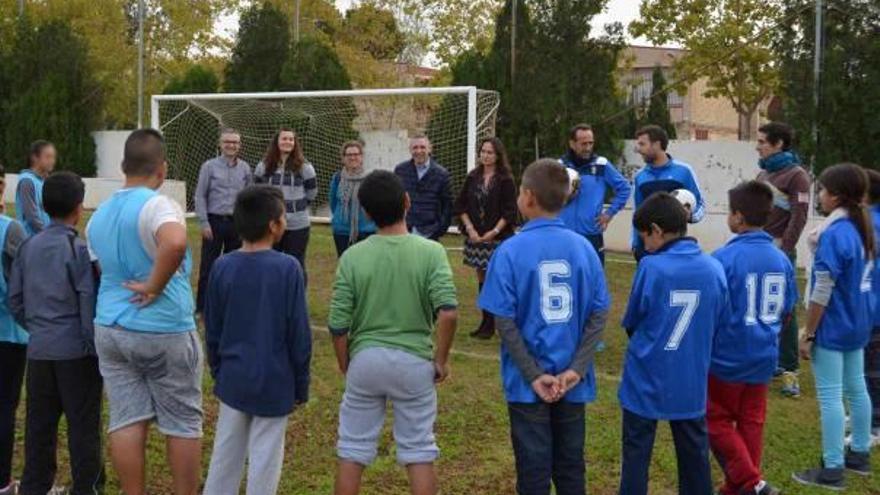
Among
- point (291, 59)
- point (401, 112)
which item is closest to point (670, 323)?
point (401, 112)

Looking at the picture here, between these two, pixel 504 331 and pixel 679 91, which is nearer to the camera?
pixel 504 331

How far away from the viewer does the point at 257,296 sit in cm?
389

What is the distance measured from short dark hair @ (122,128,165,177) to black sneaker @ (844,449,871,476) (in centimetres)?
390

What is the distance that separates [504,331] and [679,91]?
796 inches

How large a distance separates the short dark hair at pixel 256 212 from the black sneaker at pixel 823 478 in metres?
3.10

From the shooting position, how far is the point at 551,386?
3.88 meters

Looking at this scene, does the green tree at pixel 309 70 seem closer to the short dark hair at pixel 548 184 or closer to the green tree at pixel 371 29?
the green tree at pixel 371 29

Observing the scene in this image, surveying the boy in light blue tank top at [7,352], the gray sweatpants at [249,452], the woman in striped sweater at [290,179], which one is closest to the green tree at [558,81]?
the woman in striped sweater at [290,179]

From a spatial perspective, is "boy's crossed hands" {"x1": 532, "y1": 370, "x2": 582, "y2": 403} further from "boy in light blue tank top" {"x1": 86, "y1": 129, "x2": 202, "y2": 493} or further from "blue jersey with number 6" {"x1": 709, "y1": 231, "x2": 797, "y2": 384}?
"boy in light blue tank top" {"x1": 86, "y1": 129, "x2": 202, "y2": 493}

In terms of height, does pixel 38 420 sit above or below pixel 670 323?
below

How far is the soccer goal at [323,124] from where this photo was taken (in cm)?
1734

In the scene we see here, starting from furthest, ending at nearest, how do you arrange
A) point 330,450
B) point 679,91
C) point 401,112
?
point 679,91
point 401,112
point 330,450

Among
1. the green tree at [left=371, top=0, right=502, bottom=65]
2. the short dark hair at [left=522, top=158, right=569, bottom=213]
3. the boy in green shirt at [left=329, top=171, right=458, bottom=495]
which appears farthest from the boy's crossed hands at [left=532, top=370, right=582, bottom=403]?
the green tree at [left=371, top=0, right=502, bottom=65]

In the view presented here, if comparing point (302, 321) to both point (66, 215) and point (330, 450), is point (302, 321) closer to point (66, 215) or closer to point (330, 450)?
point (66, 215)
